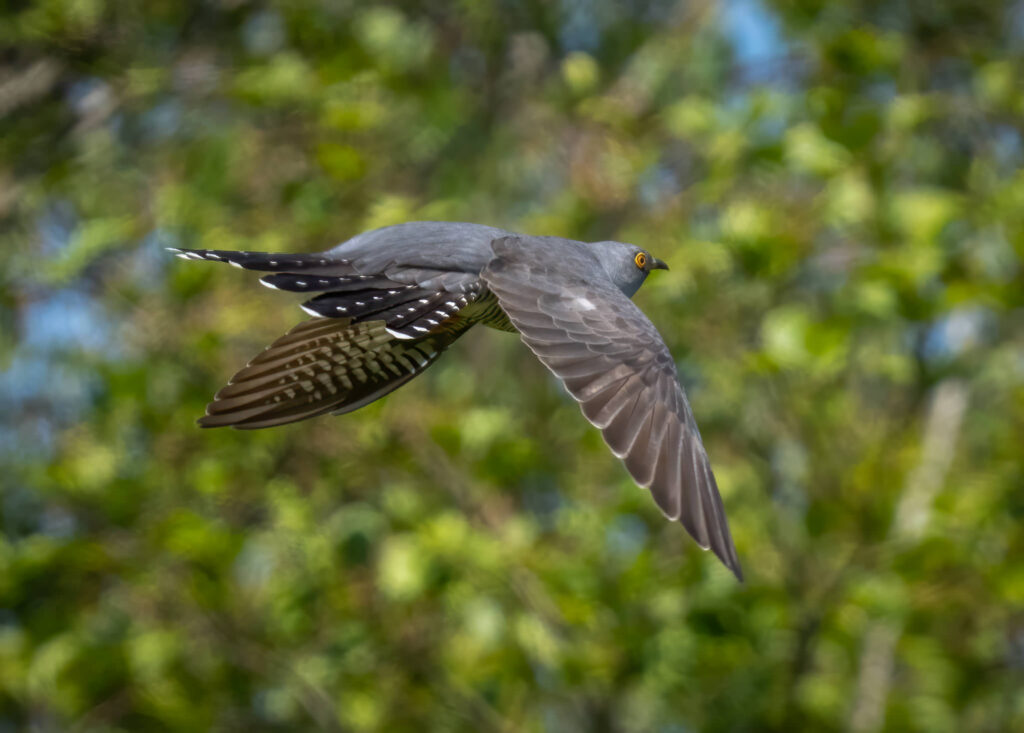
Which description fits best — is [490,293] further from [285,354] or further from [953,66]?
[953,66]

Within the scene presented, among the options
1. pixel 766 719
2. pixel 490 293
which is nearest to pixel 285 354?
pixel 490 293

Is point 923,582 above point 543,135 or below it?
below

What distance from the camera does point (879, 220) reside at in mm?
5512

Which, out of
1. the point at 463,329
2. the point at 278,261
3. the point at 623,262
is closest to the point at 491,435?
the point at 623,262

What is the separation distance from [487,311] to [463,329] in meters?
0.09

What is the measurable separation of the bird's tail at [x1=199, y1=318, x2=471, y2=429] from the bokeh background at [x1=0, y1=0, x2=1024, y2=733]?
1690 mm

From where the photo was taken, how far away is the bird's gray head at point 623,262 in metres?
3.81

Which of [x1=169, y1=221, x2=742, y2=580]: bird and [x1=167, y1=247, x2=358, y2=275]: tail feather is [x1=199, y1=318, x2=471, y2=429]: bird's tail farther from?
[x1=167, y1=247, x2=358, y2=275]: tail feather

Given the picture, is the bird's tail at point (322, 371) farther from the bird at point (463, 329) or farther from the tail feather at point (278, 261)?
the tail feather at point (278, 261)

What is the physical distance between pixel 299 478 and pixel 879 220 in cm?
281

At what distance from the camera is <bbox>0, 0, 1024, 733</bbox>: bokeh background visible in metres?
5.29

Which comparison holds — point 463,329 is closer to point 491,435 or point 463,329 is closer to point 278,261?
point 278,261


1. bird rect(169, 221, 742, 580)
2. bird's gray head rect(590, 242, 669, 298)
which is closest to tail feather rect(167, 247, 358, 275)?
bird rect(169, 221, 742, 580)

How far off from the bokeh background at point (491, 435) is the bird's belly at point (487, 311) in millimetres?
1537
